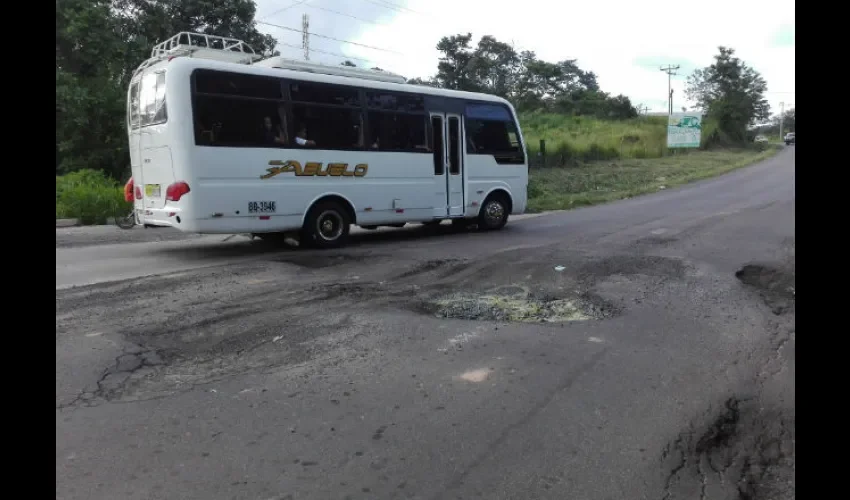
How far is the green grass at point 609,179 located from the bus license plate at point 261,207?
9.90 m

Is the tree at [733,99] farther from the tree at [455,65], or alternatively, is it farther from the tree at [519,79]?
the tree at [455,65]

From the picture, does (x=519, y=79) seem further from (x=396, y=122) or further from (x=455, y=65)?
(x=396, y=122)

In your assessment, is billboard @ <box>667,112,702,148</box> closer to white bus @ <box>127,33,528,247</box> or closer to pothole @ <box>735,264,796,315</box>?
white bus @ <box>127,33,528,247</box>

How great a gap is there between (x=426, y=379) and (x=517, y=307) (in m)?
2.18

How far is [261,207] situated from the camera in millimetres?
9609

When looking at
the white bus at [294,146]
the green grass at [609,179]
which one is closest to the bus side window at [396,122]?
the white bus at [294,146]

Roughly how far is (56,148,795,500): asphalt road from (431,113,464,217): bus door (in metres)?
3.50

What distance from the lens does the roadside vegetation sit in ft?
62.9

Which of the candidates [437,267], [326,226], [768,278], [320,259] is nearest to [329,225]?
[326,226]

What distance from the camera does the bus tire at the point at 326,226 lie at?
10219mm

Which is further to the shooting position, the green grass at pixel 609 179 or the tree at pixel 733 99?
the tree at pixel 733 99

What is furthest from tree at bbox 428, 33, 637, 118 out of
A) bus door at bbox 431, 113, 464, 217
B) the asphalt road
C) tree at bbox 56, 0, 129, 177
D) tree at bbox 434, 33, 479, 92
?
the asphalt road

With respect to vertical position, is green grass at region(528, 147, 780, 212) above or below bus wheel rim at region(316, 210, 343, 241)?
above
